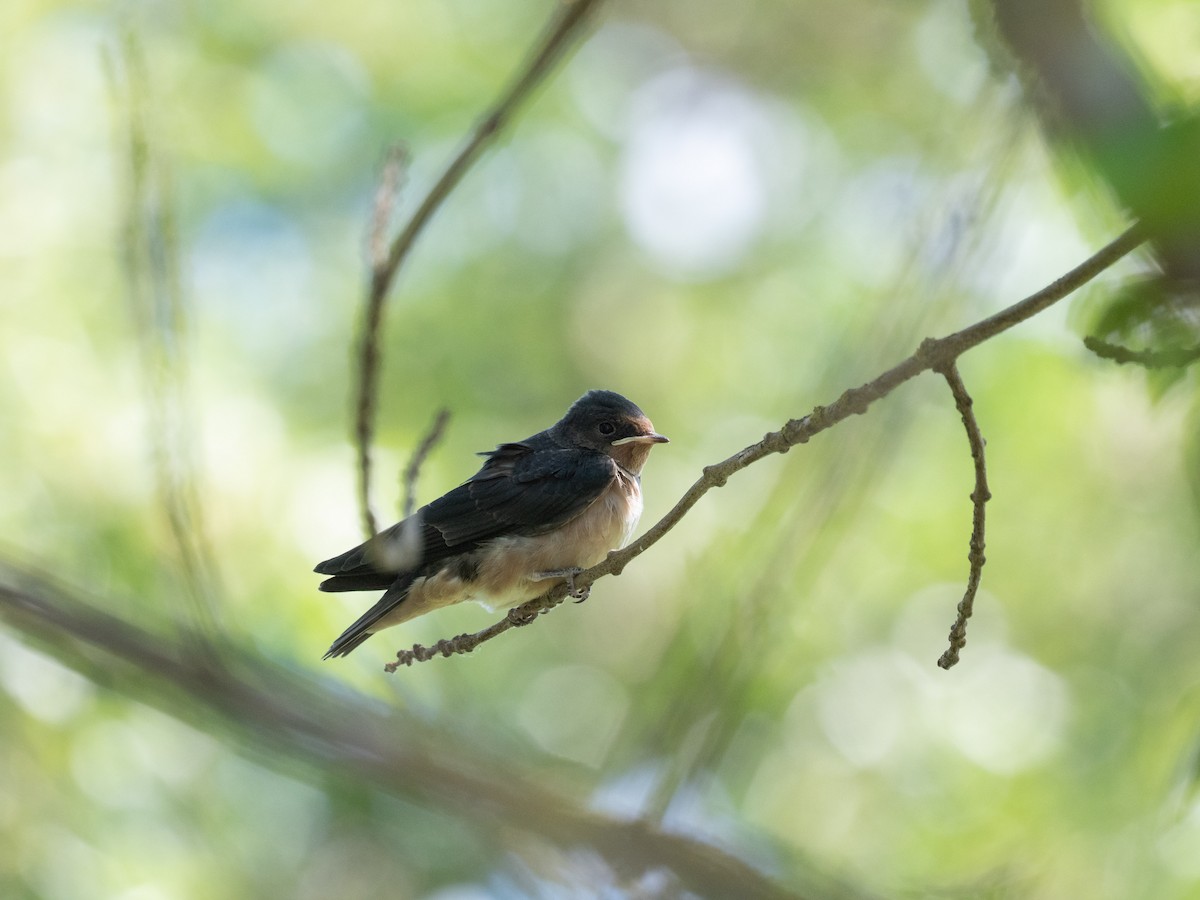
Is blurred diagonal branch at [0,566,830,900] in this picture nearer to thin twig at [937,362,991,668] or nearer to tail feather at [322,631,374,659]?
thin twig at [937,362,991,668]

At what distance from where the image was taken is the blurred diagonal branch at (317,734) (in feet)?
5.04

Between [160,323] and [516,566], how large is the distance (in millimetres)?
2765

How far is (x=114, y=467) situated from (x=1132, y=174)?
698cm

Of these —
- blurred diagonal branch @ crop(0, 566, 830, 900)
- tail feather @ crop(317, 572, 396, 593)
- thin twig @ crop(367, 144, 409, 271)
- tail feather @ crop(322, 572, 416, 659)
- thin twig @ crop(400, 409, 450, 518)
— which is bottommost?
blurred diagonal branch @ crop(0, 566, 830, 900)

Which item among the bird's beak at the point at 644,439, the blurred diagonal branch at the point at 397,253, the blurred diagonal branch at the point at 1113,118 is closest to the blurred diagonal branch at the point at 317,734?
the blurred diagonal branch at the point at 1113,118

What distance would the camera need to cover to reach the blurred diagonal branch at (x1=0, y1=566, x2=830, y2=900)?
1.54 m

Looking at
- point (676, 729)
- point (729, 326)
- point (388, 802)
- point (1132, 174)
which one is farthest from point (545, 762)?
point (729, 326)

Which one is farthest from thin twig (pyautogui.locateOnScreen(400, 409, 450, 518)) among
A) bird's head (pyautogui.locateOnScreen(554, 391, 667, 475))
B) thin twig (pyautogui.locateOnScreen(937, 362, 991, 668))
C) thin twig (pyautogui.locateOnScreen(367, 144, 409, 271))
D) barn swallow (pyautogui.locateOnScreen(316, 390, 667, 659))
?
bird's head (pyautogui.locateOnScreen(554, 391, 667, 475))

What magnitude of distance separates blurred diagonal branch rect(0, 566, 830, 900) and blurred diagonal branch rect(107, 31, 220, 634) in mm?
423

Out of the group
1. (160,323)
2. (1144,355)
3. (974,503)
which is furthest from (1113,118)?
(160,323)

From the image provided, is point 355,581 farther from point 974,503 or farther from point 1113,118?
point 1113,118

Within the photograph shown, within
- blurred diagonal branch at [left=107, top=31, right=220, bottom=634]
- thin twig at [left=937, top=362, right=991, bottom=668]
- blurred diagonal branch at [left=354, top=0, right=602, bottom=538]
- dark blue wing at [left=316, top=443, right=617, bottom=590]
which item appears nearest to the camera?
blurred diagonal branch at [left=107, top=31, right=220, bottom=634]

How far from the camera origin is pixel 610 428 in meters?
6.23

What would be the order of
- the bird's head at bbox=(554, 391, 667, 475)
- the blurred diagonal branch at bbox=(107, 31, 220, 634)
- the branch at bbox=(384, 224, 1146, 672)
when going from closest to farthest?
the branch at bbox=(384, 224, 1146, 672) → the blurred diagonal branch at bbox=(107, 31, 220, 634) → the bird's head at bbox=(554, 391, 667, 475)
